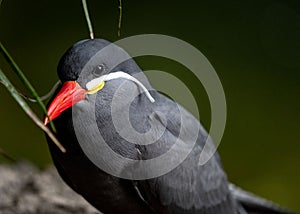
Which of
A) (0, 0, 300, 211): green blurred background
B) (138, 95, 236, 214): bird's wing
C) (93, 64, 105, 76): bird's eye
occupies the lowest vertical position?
(0, 0, 300, 211): green blurred background

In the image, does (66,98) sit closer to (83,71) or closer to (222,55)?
(83,71)

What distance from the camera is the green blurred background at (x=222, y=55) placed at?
494 cm

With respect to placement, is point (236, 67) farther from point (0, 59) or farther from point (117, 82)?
point (117, 82)

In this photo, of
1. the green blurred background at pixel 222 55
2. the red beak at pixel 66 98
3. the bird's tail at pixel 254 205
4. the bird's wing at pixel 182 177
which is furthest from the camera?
the green blurred background at pixel 222 55

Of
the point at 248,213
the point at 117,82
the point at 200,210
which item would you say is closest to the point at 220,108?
the point at 248,213

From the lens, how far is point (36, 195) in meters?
3.65

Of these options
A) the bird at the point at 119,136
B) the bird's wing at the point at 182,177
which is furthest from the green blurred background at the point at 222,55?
the bird at the point at 119,136

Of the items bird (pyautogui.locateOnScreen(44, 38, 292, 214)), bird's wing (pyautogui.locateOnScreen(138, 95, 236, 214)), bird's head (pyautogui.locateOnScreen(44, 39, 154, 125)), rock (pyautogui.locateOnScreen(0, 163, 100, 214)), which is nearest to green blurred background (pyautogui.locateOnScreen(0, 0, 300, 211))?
rock (pyautogui.locateOnScreen(0, 163, 100, 214))

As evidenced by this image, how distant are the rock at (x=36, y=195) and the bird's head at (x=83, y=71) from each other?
908 mm

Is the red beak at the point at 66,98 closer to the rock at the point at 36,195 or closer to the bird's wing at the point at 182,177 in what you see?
the bird's wing at the point at 182,177

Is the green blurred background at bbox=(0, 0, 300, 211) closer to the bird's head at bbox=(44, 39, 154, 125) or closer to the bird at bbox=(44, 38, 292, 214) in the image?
the bird at bbox=(44, 38, 292, 214)

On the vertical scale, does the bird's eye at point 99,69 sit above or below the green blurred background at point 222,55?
above

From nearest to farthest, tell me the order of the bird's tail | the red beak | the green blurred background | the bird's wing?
the red beak < the bird's wing < the bird's tail < the green blurred background

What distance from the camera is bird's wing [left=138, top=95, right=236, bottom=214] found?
9.47ft
